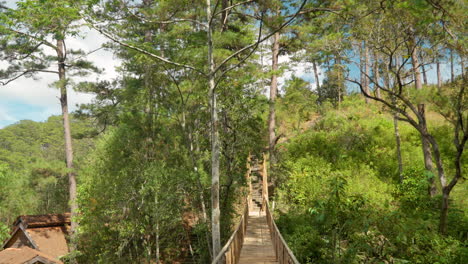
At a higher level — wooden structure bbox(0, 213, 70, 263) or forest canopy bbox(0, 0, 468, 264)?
forest canopy bbox(0, 0, 468, 264)

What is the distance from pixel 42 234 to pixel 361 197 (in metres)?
17.8

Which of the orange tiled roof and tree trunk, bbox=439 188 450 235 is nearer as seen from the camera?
tree trunk, bbox=439 188 450 235

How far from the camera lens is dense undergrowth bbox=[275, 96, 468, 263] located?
20.6 feet

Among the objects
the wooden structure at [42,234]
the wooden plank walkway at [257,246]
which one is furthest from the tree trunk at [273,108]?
the wooden structure at [42,234]

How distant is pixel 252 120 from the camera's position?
11.8 m

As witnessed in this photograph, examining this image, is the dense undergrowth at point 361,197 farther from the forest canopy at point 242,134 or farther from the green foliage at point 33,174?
the green foliage at point 33,174

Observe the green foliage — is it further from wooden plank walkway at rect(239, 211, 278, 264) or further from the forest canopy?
wooden plank walkway at rect(239, 211, 278, 264)

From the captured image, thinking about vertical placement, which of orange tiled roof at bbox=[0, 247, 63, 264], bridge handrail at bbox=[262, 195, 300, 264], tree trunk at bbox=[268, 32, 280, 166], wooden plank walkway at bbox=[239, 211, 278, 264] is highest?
tree trunk at bbox=[268, 32, 280, 166]

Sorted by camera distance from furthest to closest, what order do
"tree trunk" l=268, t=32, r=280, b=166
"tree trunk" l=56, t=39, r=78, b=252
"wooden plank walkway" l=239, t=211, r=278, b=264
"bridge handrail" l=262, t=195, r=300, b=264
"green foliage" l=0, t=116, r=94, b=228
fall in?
"green foliage" l=0, t=116, r=94, b=228 → "tree trunk" l=268, t=32, r=280, b=166 → "tree trunk" l=56, t=39, r=78, b=252 → "wooden plank walkway" l=239, t=211, r=278, b=264 → "bridge handrail" l=262, t=195, r=300, b=264

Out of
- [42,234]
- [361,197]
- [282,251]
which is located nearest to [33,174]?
[42,234]

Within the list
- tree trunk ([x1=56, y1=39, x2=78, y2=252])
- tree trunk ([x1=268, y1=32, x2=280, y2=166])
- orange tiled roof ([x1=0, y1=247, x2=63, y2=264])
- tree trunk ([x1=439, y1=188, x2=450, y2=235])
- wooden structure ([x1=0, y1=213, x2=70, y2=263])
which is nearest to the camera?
tree trunk ([x1=439, y1=188, x2=450, y2=235])

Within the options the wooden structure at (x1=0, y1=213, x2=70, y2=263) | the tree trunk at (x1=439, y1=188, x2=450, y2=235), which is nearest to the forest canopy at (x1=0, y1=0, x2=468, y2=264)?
the tree trunk at (x1=439, y1=188, x2=450, y2=235)

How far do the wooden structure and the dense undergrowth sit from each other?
13.1 m

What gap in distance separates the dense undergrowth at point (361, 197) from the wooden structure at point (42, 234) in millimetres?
13079
